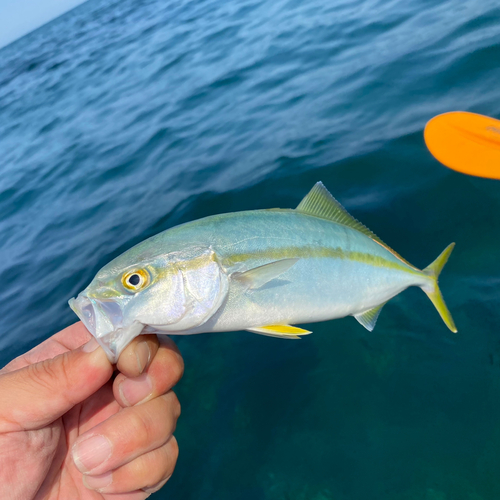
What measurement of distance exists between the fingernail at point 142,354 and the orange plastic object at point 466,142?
3.96m

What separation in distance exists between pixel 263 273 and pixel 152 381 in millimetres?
972

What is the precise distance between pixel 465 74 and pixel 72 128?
10.6m

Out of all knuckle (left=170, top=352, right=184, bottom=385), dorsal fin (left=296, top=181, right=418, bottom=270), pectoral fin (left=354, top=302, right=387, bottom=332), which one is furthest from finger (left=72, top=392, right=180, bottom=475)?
dorsal fin (left=296, top=181, right=418, bottom=270)

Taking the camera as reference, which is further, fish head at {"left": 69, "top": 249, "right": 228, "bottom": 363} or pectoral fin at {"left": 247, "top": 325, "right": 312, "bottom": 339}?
pectoral fin at {"left": 247, "top": 325, "right": 312, "bottom": 339}

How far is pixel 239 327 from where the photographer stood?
2234 millimetres

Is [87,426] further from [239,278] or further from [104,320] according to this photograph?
[239,278]

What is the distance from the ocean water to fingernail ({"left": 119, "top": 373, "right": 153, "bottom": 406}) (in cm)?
125

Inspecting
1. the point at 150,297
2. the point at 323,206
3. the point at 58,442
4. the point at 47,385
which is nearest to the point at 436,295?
the point at 323,206

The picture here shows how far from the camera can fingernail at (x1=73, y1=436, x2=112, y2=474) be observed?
2105 mm

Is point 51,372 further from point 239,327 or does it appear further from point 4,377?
point 239,327

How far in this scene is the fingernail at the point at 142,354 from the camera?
2232 millimetres

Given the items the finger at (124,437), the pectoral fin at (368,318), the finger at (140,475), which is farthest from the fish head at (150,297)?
the pectoral fin at (368,318)

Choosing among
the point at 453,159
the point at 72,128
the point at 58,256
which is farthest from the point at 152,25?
the point at 453,159

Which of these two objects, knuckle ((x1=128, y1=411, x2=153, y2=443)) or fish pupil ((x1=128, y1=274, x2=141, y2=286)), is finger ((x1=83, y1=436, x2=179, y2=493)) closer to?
knuckle ((x1=128, y1=411, x2=153, y2=443))
